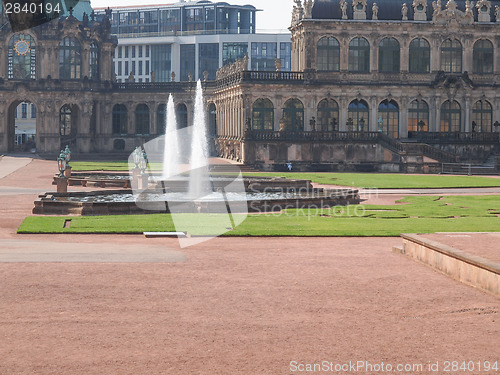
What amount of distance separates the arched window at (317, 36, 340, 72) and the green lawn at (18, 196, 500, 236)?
54.7 metres

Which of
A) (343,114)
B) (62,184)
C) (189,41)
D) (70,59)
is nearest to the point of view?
(62,184)

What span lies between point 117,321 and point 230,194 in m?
31.6

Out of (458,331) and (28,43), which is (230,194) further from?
(28,43)

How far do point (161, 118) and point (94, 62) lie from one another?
12.1 m

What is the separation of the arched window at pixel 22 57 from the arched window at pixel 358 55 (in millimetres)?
43041

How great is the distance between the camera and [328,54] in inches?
3760

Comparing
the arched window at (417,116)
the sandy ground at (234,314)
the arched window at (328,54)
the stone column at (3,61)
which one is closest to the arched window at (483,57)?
the arched window at (417,116)

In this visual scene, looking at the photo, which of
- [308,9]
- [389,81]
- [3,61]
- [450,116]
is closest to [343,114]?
[389,81]

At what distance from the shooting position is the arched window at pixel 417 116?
3821 inches

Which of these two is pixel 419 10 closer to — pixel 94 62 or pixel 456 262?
pixel 94 62

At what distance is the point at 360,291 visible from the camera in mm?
20375

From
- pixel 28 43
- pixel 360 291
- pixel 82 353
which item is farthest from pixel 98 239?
pixel 28 43

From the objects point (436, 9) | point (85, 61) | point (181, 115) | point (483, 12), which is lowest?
point (181, 115)

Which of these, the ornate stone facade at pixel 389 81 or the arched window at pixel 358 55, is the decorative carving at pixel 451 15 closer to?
the ornate stone facade at pixel 389 81
